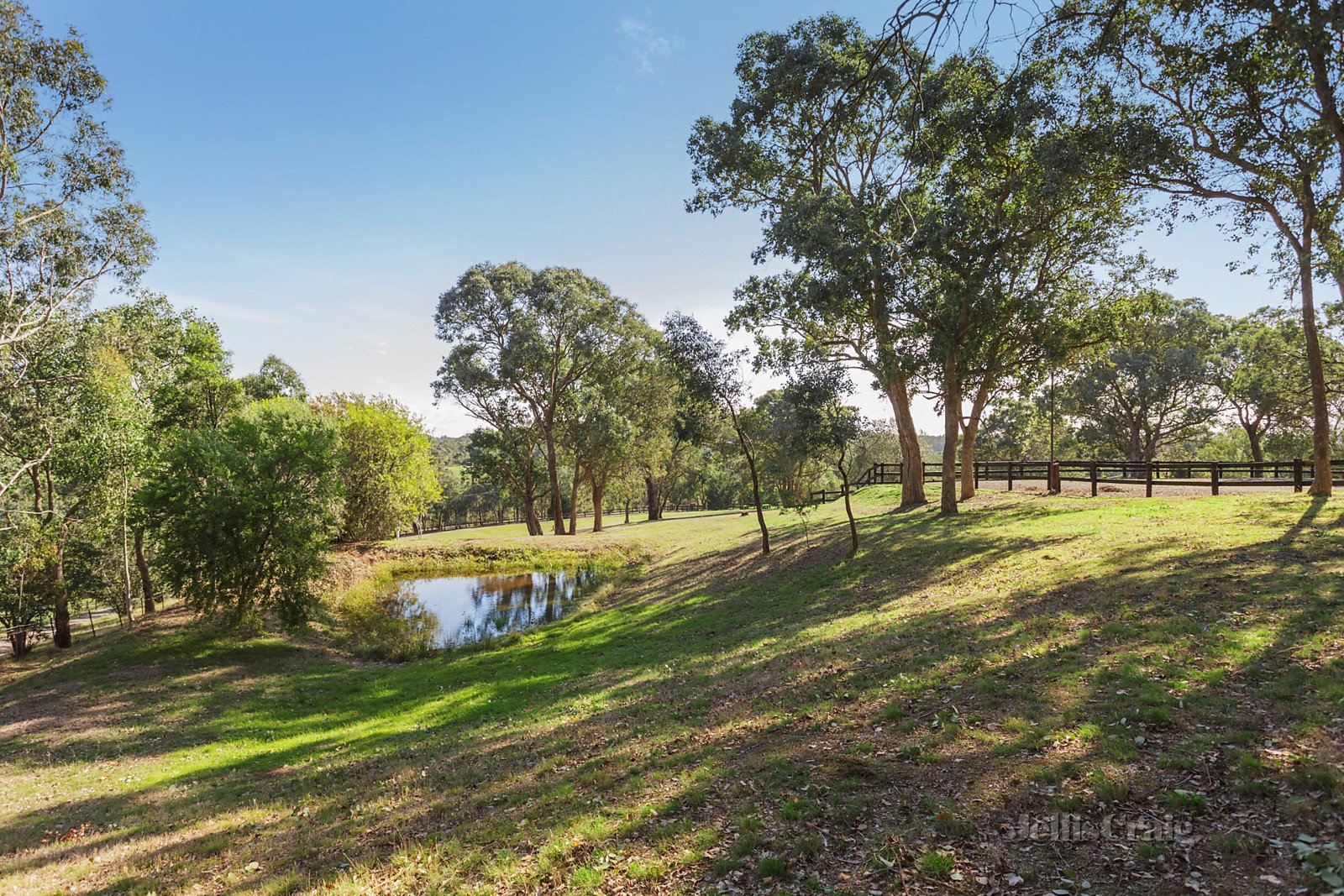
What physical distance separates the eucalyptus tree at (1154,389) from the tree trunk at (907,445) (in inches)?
1036

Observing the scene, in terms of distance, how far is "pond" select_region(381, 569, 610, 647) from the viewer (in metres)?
26.3

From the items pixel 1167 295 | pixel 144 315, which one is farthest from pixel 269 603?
pixel 1167 295

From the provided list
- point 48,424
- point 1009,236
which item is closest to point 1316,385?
point 1009,236

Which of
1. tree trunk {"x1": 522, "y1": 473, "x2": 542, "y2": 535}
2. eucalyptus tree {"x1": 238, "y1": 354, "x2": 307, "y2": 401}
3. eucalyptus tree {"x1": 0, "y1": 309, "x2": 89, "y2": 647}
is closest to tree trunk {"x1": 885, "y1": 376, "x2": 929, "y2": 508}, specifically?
tree trunk {"x1": 522, "y1": 473, "x2": 542, "y2": 535}

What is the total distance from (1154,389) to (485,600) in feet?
185

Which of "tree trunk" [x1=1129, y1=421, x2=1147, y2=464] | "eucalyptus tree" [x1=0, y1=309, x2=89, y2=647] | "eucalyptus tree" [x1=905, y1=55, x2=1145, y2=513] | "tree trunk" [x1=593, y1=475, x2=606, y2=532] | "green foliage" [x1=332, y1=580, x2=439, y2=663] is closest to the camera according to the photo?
"eucalyptus tree" [x1=905, y1=55, x2=1145, y2=513]

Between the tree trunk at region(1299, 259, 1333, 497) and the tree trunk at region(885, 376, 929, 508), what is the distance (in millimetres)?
12377

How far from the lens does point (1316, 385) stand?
630 inches

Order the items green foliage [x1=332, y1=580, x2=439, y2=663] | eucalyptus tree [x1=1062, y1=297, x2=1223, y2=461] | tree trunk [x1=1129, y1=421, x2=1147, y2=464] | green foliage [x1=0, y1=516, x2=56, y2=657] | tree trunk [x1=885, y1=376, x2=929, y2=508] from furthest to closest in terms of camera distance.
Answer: tree trunk [x1=1129, y1=421, x2=1147, y2=464], eucalyptus tree [x1=1062, y1=297, x2=1223, y2=461], tree trunk [x1=885, y1=376, x2=929, y2=508], green foliage [x1=332, y1=580, x2=439, y2=663], green foliage [x1=0, y1=516, x2=56, y2=657]

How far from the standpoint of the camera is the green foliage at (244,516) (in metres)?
20.2

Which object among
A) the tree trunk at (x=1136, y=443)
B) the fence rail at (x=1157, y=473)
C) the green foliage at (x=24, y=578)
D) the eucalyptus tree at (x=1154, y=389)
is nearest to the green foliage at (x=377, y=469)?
the green foliage at (x=24, y=578)

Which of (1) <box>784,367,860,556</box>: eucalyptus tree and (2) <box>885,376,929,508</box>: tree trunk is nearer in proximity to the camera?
(1) <box>784,367,860,556</box>: eucalyptus tree

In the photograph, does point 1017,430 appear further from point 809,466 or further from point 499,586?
point 499,586

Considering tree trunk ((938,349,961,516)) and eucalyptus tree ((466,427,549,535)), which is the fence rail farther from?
eucalyptus tree ((466,427,549,535))
